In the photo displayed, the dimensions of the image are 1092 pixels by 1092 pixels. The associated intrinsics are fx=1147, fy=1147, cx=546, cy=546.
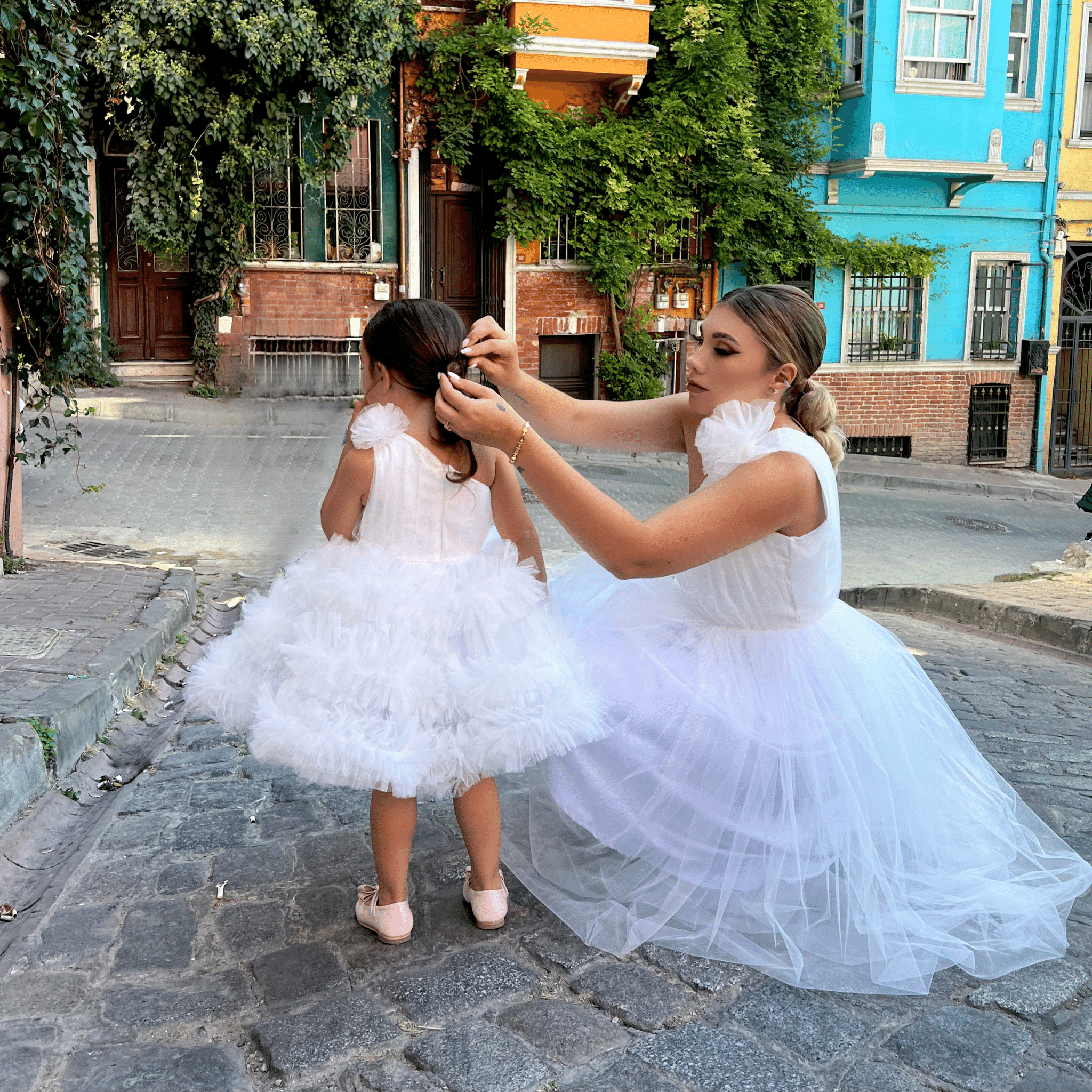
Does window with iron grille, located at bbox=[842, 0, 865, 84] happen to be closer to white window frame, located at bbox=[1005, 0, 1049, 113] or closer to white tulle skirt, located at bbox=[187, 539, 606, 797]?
white window frame, located at bbox=[1005, 0, 1049, 113]

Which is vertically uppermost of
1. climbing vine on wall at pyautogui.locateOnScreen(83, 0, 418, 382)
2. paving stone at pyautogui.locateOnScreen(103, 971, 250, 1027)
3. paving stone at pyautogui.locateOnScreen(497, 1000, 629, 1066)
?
climbing vine on wall at pyautogui.locateOnScreen(83, 0, 418, 382)

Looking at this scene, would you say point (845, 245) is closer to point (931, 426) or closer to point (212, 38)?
point (931, 426)

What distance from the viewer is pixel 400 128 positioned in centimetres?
1694

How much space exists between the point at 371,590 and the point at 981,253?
19283mm

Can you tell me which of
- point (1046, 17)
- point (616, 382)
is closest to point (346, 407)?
point (616, 382)

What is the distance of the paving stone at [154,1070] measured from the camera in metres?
2.39

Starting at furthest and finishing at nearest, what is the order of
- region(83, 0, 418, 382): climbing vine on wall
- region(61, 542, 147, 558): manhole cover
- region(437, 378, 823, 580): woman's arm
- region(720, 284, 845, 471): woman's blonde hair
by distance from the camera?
region(83, 0, 418, 382): climbing vine on wall
region(61, 542, 147, 558): manhole cover
region(720, 284, 845, 471): woman's blonde hair
region(437, 378, 823, 580): woman's arm

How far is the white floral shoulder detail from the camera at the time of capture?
3.05 m

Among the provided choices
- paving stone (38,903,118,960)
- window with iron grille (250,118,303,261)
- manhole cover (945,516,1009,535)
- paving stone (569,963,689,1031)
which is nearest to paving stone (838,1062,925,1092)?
paving stone (569,963,689,1031)

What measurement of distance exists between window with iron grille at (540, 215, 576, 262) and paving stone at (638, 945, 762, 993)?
1576 centimetres

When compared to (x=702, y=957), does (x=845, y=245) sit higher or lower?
Answer: higher

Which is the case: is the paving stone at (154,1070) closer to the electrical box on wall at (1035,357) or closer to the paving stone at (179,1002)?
the paving stone at (179,1002)

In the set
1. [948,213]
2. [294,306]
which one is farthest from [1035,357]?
[294,306]

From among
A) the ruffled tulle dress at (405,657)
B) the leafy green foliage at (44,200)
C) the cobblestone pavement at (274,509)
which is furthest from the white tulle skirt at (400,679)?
the cobblestone pavement at (274,509)
